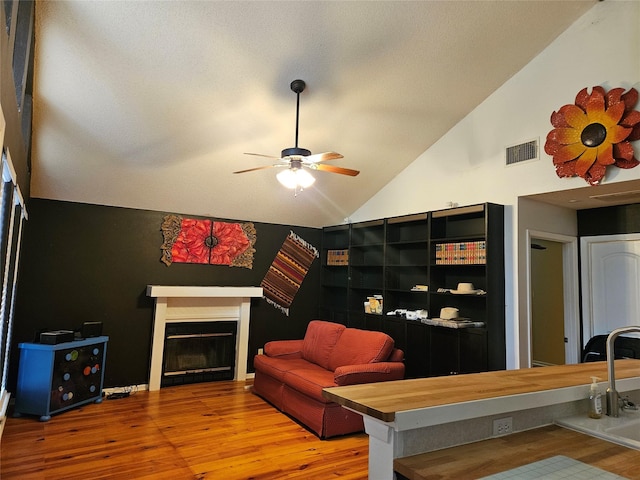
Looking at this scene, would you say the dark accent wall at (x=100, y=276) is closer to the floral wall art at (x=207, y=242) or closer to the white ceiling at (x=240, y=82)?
the floral wall art at (x=207, y=242)

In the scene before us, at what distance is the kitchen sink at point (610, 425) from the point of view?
1621 mm

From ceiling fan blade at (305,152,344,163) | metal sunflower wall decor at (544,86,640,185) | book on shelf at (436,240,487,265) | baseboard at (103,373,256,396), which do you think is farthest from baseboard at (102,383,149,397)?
metal sunflower wall decor at (544,86,640,185)

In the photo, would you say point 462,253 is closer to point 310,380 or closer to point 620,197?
point 620,197

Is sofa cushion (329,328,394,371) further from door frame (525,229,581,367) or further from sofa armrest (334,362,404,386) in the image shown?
door frame (525,229,581,367)

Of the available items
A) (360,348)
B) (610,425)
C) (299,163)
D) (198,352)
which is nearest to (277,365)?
(360,348)

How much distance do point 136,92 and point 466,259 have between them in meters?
3.52

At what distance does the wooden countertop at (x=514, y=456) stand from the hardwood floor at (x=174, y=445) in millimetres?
1782

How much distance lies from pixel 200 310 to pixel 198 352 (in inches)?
22.3

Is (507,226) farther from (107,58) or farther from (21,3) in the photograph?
(21,3)

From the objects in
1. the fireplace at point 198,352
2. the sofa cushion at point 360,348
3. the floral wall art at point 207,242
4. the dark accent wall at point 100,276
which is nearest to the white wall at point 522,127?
the sofa cushion at point 360,348

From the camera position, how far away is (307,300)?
6.42 metres

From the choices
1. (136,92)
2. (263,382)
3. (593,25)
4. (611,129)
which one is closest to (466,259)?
(611,129)

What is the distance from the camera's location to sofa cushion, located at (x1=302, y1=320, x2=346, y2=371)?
4.57 m

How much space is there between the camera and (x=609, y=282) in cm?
432
